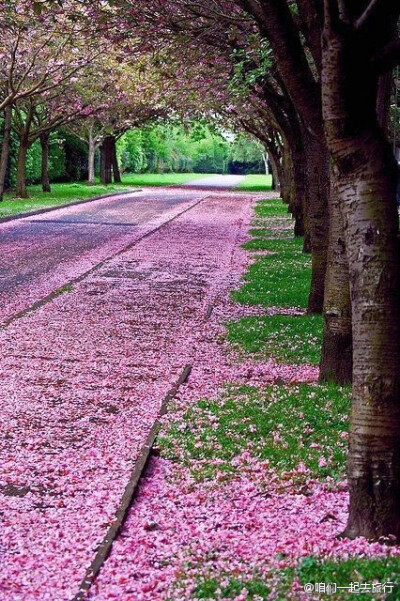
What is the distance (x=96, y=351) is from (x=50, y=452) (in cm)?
385

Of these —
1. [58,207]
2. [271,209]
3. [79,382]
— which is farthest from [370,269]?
[271,209]

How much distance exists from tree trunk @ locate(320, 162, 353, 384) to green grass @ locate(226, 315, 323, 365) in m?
1.19

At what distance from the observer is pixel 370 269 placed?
17.4ft

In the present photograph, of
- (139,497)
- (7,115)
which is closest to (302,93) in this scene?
(139,497)

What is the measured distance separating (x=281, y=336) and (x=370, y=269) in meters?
6.62

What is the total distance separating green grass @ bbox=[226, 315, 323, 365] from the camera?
1088 cm

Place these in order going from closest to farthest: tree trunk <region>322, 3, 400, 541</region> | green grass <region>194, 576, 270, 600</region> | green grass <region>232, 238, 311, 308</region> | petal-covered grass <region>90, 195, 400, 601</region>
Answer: green grass <region>194, 576, 270, 600</region>
petal-covered grass <region>90, 195, 400, 601</region>
tree trunk <region>322, 3, 400, 541</region>
green grass <region>232, 238, 311, 308</region>

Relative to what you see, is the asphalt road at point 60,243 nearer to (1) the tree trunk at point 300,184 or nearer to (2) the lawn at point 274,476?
(1) the tree trunk at point 300,184

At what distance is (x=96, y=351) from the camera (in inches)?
433

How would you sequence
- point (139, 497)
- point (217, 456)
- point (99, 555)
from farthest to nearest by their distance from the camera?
point (217, 456) < point (139, 497) < point (99, 555)

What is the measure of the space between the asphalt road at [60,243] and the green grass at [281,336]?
11.2 ft

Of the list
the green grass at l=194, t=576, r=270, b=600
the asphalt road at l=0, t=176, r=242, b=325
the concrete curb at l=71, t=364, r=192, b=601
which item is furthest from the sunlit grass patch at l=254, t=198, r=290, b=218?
the green grass at l=194, t=576, r=270, b=600

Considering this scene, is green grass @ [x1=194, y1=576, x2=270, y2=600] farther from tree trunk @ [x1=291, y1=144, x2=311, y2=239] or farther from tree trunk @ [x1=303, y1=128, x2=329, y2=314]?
tree trunk @ [x1=291, y1=144, x2=311, y2=239]

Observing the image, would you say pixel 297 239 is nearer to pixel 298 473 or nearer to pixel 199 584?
pixel 298 473
